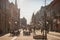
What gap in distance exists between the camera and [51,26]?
85875mm

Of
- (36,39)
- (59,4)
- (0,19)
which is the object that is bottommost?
(36,39)

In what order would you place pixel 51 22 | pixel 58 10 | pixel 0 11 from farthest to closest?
1. pixel 51 22
2. pixel 58 10
3. pixel 0 11

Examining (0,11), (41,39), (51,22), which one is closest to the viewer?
(41,39)

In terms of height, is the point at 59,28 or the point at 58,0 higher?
the point at 58,0

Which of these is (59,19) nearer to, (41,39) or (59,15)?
(59,15)

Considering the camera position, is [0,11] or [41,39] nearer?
[41,39]

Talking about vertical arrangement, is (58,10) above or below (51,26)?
above

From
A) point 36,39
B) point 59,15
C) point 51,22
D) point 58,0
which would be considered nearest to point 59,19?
point 59,15

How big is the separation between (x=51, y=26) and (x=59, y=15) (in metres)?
19.1

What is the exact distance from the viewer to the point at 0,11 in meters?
65.3

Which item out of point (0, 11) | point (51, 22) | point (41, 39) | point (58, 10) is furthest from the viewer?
point (51, 22)

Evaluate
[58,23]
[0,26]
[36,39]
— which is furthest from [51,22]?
[36,39]

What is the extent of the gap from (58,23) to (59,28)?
301 centimetres

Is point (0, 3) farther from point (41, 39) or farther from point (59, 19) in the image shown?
point (41, 39)
